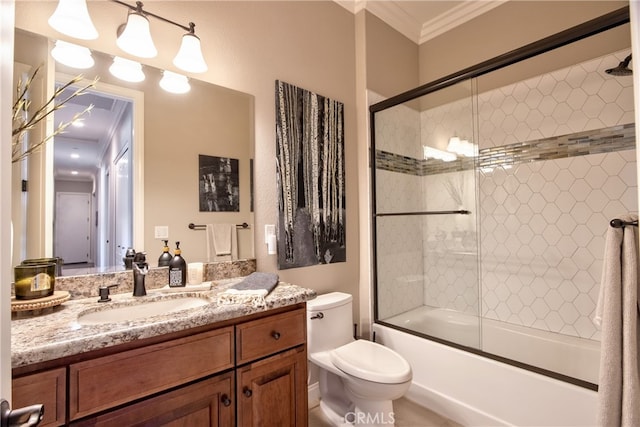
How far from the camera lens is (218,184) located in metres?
1.71

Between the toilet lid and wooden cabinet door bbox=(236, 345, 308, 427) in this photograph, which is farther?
the toilet lid

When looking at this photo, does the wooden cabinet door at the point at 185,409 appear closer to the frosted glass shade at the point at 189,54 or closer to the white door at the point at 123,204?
the white door at the point at 123,204

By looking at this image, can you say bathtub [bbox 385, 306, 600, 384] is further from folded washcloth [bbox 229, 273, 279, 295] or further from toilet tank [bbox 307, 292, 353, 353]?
folded washcloth [bbox 229, 273, 279, 295]

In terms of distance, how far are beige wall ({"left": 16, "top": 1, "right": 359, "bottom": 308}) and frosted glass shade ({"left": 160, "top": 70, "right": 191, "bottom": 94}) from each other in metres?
0.05

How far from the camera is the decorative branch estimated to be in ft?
3.67

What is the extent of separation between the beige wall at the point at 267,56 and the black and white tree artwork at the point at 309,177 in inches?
2.5

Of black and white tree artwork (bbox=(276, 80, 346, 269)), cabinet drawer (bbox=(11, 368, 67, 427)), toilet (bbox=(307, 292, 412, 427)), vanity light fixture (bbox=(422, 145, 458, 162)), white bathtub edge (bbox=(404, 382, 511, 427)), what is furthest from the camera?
vanity light fixture (bbox=(422, 145, 458, 162))

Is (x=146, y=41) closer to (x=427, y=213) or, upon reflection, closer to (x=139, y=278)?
(x=139, y=278)

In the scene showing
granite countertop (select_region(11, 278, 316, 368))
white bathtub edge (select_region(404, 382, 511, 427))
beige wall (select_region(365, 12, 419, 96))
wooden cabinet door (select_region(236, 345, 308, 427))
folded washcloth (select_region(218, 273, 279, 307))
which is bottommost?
white bathtub edge (select_region(404, 382, 511, 427))

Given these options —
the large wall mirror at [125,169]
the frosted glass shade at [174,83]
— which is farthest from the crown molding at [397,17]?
the frosted glass shade at [174,83]

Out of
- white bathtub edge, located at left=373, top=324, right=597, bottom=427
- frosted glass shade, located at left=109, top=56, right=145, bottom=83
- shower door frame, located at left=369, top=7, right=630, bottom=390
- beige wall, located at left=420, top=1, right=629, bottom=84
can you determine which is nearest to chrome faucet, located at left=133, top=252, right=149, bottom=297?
frosted glass shade, located at left=109, top=56, right=145, bottom=83

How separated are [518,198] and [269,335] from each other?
Result: 216 centimetres

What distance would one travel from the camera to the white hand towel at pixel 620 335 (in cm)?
114

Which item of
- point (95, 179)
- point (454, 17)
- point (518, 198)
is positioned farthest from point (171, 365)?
point (454, 17)
